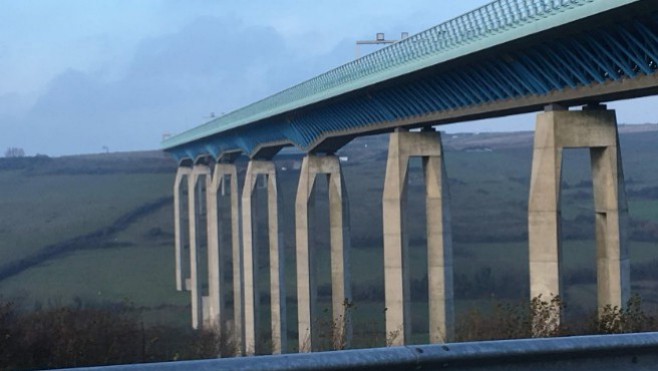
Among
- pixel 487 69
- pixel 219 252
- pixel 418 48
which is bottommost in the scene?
pixel 219 252

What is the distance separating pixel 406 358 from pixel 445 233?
83.4ft

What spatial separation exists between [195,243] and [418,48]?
4633 centimetres

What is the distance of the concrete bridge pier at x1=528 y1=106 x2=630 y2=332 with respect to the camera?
22109mm

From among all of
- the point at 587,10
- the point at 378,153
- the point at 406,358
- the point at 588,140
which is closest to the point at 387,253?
the point at 588,140

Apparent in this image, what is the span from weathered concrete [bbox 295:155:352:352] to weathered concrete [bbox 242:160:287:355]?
264cm

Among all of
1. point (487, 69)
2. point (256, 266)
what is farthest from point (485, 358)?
point (256, 266)

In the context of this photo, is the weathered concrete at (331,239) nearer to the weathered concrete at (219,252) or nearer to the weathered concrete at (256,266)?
the weathered concrete at (256,266)

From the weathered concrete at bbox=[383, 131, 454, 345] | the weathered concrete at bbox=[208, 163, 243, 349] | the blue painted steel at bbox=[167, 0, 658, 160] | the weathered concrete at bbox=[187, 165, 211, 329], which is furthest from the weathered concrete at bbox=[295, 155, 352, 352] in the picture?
the weathered concrete at bbox=[187, 165, 211, 329]

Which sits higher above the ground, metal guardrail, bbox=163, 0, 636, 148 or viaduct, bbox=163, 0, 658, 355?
metal guardrail, bbox=163, 0, 636, 148

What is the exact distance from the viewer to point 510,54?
73.6 feet

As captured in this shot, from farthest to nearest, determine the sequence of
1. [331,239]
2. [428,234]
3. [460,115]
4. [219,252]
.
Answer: [219,252]
[331,239]
[428,234]
[460,115]

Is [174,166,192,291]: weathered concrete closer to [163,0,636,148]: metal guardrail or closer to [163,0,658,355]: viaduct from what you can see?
[163,0,658,355]: viaduct

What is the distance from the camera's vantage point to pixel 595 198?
76.3 ft

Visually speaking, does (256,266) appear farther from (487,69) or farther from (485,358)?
(485,358)
